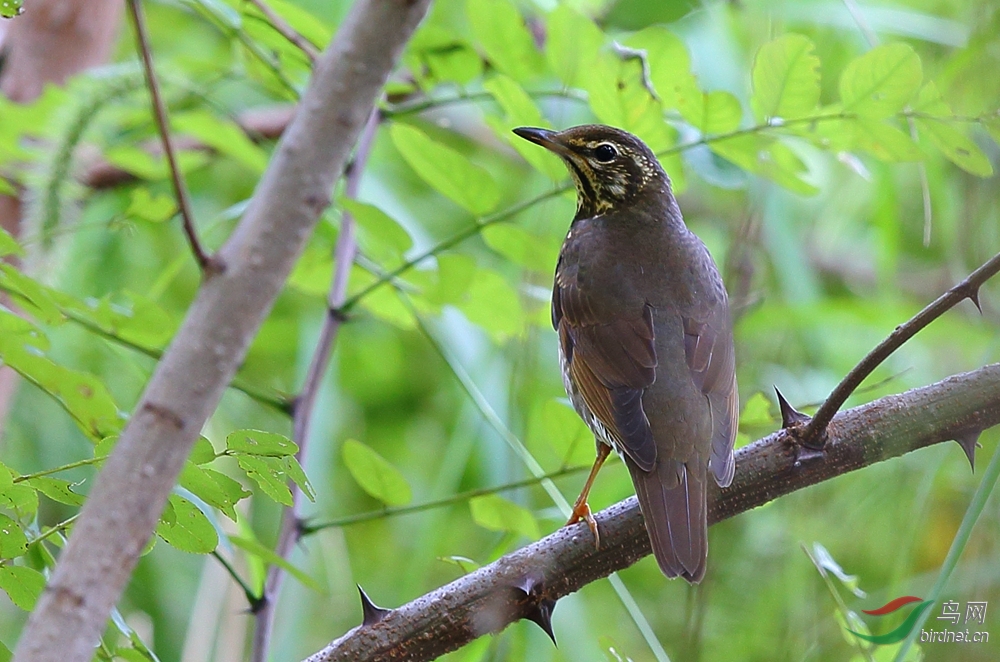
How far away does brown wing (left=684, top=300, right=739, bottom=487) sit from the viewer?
241cm

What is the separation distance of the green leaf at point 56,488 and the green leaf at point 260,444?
0.25 metres

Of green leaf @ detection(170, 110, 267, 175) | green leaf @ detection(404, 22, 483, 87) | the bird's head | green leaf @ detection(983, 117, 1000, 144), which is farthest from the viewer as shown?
green leaf @ detection(170, 110, 267, 175)

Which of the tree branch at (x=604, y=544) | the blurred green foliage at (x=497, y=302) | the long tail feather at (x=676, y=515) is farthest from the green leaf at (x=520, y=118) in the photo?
the tree branch at (x=604, y=544)

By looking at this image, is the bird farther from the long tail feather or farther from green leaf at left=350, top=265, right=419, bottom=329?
green leaf at left=350, top=265, right=419, bottom=329

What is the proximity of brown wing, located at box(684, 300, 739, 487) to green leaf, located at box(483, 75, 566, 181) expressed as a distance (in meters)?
0.56

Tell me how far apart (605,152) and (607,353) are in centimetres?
72

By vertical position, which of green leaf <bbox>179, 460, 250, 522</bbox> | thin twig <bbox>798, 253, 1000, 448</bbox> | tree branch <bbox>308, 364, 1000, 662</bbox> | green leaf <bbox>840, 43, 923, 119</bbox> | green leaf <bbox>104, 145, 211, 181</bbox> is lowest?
tree branch <bbox>308, 364, 1000, 662</bbox>

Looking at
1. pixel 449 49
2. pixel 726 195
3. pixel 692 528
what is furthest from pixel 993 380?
pixel 726 195

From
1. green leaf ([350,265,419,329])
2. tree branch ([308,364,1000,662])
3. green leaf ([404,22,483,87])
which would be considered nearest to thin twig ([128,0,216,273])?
tree branch ([308,364,1000,662])

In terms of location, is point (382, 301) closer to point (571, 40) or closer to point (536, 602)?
point (571, 40)

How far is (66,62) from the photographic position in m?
3.54

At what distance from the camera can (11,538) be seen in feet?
5.02

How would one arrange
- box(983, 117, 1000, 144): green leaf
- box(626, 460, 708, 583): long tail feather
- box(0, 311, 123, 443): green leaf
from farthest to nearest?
box(983, 117, 1000, 144): green leaf → box(626, 460, 708, 583): long tail feather → box(0, 311, 123, 443): green leaf

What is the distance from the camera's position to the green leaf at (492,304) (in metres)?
2.67
